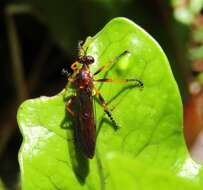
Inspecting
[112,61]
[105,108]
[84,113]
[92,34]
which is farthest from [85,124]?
[92,34]

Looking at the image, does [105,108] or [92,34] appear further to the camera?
[92,34]

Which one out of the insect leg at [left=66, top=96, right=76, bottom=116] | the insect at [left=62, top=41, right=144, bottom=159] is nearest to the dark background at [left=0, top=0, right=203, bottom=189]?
the insect at [left=62, top=41, right=144, bottom=159]

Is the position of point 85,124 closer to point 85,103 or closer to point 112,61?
point 85,103

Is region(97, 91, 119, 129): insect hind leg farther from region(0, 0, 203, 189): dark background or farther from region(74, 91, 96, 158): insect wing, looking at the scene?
region(0, 0, 203, 189): dark background

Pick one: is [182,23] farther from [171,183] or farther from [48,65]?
[171,183]

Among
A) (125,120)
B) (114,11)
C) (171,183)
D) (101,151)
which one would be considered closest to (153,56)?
(125,120)

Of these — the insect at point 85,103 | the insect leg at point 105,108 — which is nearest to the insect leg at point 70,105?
the insect at point 85,103

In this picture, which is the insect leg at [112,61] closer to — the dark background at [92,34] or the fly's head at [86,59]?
the fly's head at [86,59]
